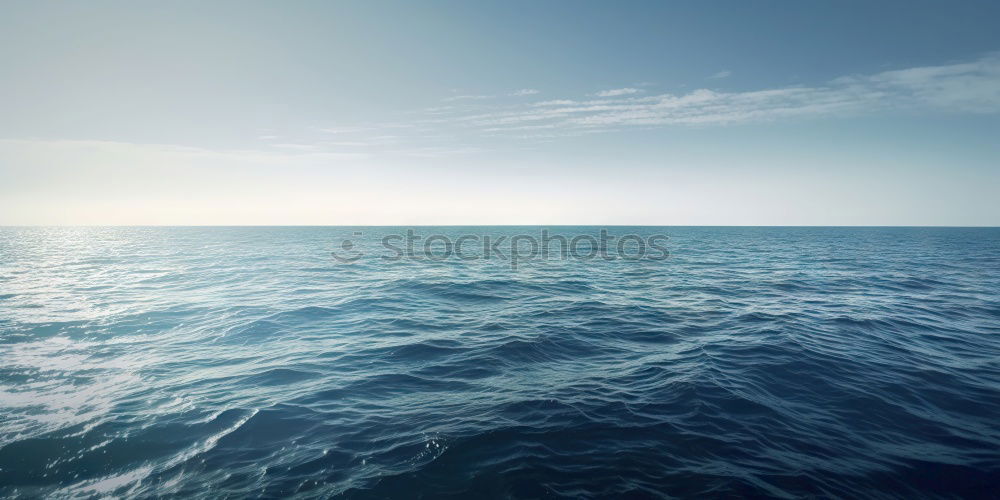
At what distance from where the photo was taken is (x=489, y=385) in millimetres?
9547

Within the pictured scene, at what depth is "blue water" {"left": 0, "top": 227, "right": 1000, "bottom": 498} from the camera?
6.00 m

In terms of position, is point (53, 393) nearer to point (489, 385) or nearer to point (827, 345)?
point (489, 385)

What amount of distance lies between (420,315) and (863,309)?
20446mm

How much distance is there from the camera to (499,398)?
344 inches

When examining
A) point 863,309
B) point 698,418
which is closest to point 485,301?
point 698,418

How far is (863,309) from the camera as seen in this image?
1697 centimetres

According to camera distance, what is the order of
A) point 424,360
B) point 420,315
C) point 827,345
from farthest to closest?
point 420,315 < point 827,345 < point 424,360

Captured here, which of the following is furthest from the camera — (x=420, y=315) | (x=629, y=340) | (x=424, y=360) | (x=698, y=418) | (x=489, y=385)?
(x=420, y=315)

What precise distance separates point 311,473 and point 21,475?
4618 millimetres

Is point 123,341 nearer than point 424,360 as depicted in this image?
No

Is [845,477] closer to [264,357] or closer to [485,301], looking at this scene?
[264,357]

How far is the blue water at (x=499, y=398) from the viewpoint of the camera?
600 cm

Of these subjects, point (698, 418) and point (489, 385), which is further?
point (489, 385)

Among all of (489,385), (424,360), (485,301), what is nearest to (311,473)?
(489,385)
